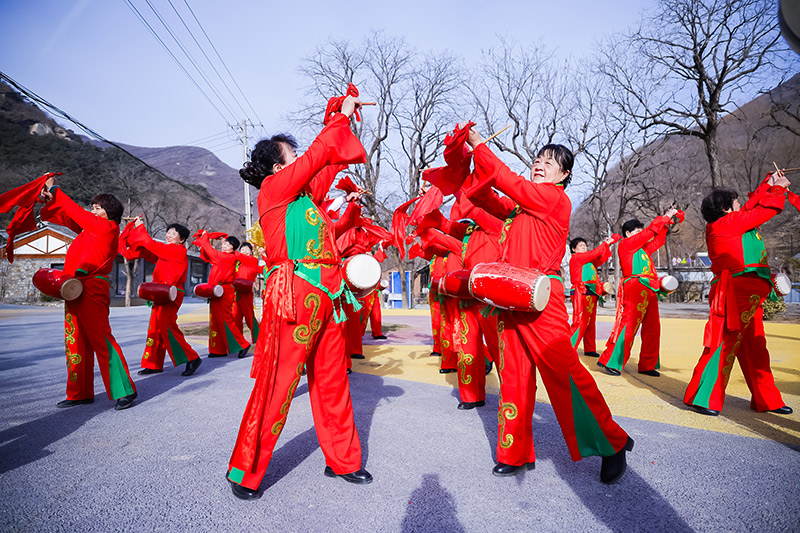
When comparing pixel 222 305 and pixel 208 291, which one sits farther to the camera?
pixel 222 305

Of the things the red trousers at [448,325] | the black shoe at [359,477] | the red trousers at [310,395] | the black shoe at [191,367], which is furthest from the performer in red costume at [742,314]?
the black shoe at [191,367]

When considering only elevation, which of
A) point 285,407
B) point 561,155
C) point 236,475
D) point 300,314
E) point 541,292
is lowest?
point 236,475

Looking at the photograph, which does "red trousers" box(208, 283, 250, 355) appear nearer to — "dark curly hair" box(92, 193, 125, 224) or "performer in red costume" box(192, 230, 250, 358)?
"performer in red costume" box(192, 230, 250, 358)

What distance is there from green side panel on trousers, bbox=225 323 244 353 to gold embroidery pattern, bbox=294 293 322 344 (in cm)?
471

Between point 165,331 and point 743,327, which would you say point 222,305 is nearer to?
point 165,331

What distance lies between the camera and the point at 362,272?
92.4 inches

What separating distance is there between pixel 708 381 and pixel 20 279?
31831 millimetres

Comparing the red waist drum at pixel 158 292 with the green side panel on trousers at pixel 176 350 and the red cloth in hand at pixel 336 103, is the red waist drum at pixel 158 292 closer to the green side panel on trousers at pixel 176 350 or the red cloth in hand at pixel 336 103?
the green side panel on trousers at pixel 176 350

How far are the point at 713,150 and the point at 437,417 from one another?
569 inches

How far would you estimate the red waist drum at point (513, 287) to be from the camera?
2.13m

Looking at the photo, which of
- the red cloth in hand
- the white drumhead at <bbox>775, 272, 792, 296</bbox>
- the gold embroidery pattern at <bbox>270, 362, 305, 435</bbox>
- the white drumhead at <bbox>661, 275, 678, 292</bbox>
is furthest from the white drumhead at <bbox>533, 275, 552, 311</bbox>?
the white drumhead at <bbox>661, 275, 678, 292</bbox>

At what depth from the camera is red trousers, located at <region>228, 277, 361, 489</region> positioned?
82.4 inches

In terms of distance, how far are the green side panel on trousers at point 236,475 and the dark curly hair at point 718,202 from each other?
4.11 metres

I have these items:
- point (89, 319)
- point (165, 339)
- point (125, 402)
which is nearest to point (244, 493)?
point (125, 402)
